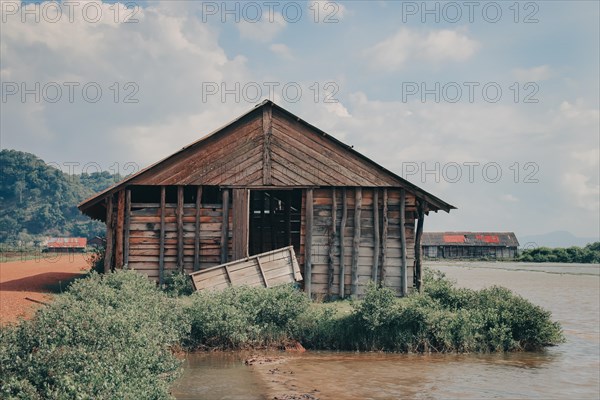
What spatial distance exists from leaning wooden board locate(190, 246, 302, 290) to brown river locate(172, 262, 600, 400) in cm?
376

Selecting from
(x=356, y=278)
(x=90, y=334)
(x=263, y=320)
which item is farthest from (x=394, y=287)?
(x=90, y=334)

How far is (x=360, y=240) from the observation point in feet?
68.8

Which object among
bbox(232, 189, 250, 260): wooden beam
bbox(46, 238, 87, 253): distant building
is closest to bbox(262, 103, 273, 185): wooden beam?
bbox(232, 189, 250, 260): wooden beam

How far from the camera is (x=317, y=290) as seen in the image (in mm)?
20859

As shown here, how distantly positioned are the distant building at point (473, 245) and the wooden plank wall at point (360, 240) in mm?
72965

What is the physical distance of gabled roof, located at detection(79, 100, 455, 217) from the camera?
68.3 feet

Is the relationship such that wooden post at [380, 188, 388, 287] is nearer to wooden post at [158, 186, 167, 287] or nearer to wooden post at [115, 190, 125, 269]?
wooden post at [158, 186, 167, 287]

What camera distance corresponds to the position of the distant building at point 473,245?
92.8 m

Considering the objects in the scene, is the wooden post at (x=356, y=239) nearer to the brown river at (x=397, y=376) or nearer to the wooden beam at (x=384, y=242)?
the wooden beam at (x=384, y=242)

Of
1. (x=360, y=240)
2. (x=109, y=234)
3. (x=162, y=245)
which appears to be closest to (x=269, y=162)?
(x=360, y=240)

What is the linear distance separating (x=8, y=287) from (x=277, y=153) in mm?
11629

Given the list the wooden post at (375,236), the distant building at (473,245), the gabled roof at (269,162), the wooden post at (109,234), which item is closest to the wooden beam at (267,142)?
the gabled roof at (269,162)

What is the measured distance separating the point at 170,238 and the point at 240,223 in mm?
2583

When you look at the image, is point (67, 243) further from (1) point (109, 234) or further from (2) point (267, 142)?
(2) point (267, 142)
